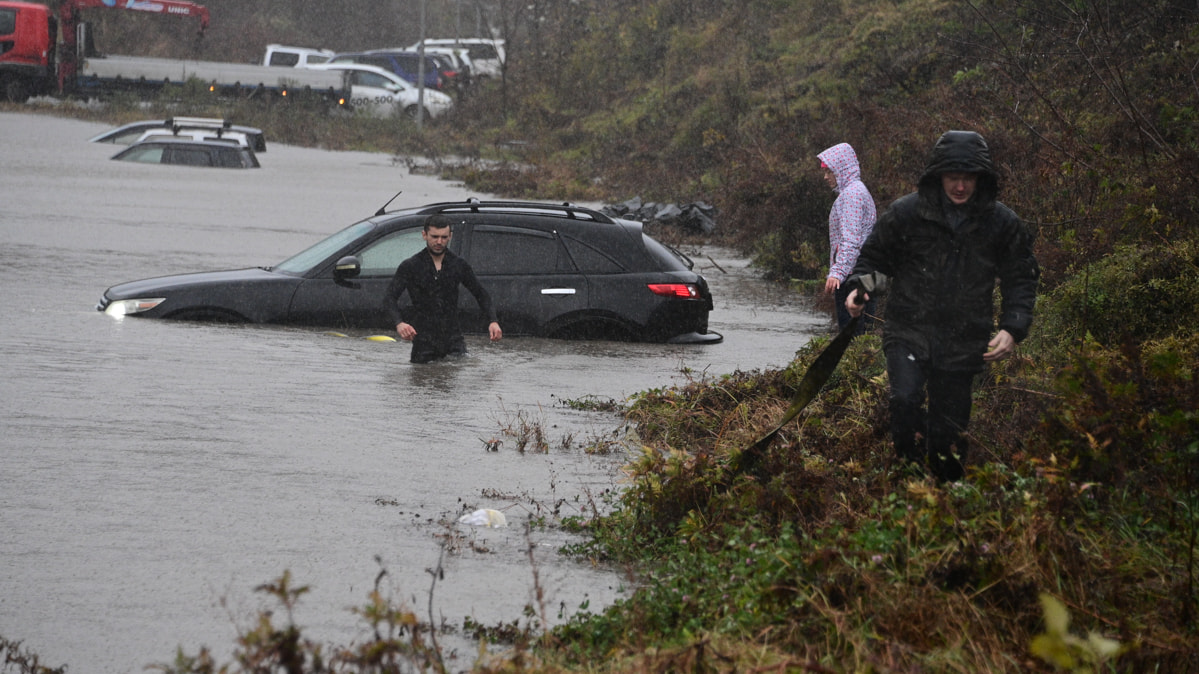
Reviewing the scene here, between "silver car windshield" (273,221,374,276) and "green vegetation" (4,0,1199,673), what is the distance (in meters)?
3.17

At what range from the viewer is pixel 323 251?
455 inches

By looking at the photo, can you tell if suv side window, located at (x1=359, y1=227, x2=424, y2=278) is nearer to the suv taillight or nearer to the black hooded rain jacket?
the suv taillight

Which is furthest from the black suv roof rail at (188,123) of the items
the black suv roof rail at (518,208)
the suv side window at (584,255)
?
the suv side window at (584,255)

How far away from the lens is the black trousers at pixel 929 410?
557 cm

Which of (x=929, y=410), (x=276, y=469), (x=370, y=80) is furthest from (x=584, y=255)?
(x=370, y=80)

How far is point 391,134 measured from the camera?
42.6 m

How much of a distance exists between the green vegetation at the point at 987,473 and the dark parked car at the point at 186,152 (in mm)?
14679

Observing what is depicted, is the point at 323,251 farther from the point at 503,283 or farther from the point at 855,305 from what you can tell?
the point at 855,305

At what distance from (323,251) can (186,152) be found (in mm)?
18298

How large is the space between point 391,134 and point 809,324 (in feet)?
99.0

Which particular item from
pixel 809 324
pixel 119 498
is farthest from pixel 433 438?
pixel 809 324

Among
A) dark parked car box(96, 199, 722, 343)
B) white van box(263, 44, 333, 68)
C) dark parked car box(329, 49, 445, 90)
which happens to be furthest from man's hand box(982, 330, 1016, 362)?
white van box(263, 44, 333, 68)

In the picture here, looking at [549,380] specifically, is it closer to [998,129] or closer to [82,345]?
[82,345]

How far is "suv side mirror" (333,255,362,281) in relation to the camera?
36.0 feet
